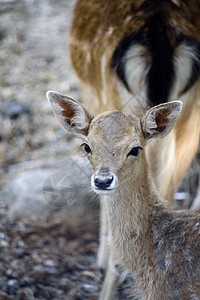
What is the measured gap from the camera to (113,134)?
3.04m

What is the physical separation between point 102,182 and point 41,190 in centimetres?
223

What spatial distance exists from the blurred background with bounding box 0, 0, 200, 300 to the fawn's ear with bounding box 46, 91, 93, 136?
1225mm

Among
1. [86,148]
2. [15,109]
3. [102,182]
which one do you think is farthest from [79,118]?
[15,109]

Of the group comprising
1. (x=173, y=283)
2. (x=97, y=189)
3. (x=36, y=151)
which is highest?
(x=97, y=189)

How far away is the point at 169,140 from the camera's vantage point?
3.95m

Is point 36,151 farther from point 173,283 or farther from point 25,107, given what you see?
point 173,283

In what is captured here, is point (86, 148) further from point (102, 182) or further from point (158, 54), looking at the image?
point (158, 54)

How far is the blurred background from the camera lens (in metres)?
4.29

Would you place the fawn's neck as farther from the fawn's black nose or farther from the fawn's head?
the fawn's black nose

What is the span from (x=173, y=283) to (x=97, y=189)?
68 centimetres

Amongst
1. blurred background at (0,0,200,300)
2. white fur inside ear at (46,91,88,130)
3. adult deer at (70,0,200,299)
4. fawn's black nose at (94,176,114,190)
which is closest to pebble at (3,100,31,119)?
blurred background at (0,0,200,300)

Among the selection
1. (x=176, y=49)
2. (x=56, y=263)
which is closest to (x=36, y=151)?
(x=56, y=263)

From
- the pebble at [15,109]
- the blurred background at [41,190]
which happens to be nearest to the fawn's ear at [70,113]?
the blurred background at [41,190]

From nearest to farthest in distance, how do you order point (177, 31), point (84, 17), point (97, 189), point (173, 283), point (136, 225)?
point (97, 189) < point (173, 283) < point (136, 225) < point (177, 31) < point (84, 17)
